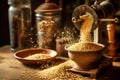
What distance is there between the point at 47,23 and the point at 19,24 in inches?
8.0

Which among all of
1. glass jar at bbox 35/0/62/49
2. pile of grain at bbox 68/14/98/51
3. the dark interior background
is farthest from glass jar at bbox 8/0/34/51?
pile of grain at bbox 68/14/98/51

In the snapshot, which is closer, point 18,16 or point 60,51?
point 60,51

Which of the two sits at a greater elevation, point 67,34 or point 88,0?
point 88,0

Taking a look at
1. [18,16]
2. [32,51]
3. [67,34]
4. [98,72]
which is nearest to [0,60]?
[32,51]

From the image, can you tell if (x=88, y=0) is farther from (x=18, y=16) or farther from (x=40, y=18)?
(x=18, y=16)

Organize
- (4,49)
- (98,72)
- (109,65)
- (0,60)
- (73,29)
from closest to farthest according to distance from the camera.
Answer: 1. (98,72)
2. (109,65)
3. (0,60)
4. (4,49)
5. (73,29)

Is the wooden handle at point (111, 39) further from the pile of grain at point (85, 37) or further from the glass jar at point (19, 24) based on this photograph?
the glass jar at point (19, 24)

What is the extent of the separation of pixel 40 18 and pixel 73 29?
0.36m

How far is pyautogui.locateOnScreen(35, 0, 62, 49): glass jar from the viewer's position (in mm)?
1586

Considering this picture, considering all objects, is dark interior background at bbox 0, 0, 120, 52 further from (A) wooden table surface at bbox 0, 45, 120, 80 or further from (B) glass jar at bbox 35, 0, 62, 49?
(A) wooden table surface at bbox 0, 45, 120, 80

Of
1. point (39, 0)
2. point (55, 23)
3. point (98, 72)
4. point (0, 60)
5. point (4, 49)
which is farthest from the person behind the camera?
point (39, 0)

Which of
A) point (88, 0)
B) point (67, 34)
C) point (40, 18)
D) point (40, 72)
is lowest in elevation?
point (40, 72)

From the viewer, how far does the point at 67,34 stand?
5.43 ft

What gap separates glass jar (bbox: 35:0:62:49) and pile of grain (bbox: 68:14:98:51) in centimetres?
37
